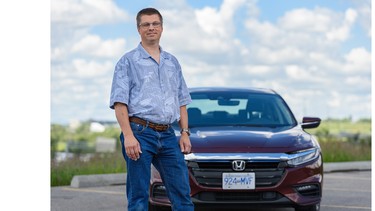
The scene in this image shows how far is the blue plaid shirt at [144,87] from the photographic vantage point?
6504 millimetres

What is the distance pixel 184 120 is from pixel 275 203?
8.30 feet

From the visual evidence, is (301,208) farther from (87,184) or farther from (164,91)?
(87,184)

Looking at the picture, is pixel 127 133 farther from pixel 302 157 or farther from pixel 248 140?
pixel 302 157

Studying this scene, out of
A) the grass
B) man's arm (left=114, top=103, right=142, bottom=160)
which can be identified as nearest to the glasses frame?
man's arm (left=114, top=103, right=142, bottom=160)

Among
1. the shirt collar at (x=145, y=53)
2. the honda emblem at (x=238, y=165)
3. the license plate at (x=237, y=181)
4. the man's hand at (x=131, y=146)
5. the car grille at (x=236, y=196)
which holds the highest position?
the shirt collar at (x=145, y=53)

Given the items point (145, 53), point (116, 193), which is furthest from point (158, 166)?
point (116, 193)

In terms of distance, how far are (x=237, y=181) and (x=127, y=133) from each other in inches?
108

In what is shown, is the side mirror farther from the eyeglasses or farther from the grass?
the grass

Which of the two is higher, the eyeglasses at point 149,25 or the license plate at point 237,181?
the eyeglasses at point 149,25

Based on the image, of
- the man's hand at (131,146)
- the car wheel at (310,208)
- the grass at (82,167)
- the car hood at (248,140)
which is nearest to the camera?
the man's hand at (131,146)

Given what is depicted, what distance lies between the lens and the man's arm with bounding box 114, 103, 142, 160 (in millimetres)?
6375

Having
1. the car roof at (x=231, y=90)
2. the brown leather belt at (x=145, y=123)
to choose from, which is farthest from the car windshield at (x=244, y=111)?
the brown leather belt at (x=145, y=123)

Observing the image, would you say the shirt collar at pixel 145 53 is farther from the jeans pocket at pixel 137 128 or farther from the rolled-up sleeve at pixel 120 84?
the jeans pocket at pixel 137 128

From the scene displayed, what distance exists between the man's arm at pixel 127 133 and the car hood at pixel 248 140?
8.87ft
